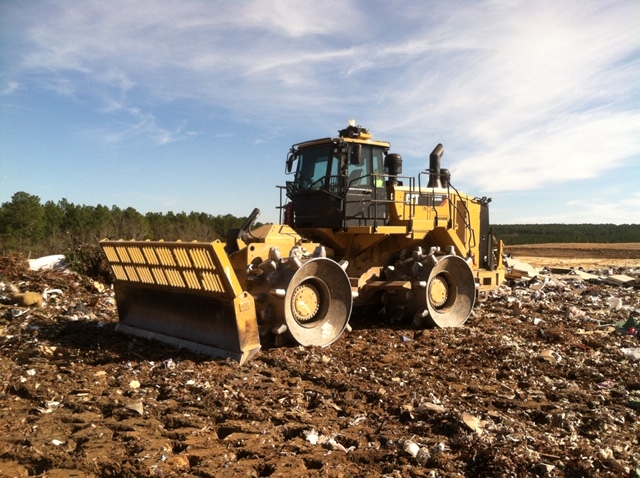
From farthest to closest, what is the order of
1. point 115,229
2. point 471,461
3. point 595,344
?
point 115,229 → point 595,344 → point 471,461

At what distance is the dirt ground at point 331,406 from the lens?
11.8ft

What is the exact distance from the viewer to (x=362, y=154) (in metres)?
8.06

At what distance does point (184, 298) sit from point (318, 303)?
5.19 feet

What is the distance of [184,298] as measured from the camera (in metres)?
6.56

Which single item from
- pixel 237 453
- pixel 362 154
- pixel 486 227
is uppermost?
pixel 362 154

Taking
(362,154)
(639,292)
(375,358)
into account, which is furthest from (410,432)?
(639,292)

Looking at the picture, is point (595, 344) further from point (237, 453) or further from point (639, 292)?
point (639, 292)

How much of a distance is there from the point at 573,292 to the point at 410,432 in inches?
420

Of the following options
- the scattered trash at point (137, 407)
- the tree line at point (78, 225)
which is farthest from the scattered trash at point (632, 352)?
the tree line at point (78, 225)

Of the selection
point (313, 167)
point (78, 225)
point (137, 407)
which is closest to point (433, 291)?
point (313, 167)

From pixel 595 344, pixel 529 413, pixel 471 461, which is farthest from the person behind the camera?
pixel 595 344

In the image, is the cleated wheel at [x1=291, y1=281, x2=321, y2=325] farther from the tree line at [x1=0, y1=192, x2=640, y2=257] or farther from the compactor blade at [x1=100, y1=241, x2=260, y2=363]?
the tree line at [x1=0, y1=192, x2=640, y2=257]

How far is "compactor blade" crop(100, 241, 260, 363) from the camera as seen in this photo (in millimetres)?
5836

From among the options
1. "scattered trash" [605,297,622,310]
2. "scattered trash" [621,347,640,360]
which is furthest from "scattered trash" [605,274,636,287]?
"scattered trash" [621,347,640,360]
